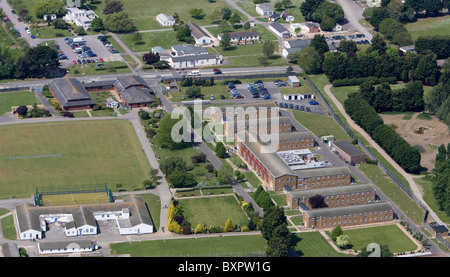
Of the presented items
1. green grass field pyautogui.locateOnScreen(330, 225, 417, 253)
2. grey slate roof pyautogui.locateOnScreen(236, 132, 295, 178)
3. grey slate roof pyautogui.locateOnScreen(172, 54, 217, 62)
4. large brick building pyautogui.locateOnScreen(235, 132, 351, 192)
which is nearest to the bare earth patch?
large brick building pyautogui.locateOnScreen(235, 132, 351, 192)

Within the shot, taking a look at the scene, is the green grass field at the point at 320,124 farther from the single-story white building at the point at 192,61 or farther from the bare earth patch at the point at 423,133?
the single-story white building at the point at 192,61

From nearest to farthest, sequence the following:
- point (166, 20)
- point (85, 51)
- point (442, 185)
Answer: point (442, 185) < point (85, 51) < point (166, 20)

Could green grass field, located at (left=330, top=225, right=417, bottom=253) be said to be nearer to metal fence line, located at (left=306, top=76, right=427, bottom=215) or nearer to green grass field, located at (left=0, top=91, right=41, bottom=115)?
metal fence line, located at (left=306, top=76, right=427, bottom=215)

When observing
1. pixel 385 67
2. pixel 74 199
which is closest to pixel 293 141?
pixel 74 199

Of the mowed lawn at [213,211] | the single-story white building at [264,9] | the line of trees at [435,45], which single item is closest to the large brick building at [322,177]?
the mowed lawn at [213,211]

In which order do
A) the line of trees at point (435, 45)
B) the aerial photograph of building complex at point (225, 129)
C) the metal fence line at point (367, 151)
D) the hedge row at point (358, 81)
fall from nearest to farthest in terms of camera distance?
the aerial photograph of building complex at point (225, 129)
the metal fence line at point (367, 151)
the hedge row at point (358, 81)
the line of trees at point (435, 45)

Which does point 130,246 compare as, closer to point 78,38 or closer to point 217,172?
point 217,172

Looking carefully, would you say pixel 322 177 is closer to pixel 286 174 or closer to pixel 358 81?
pixel 286 174
